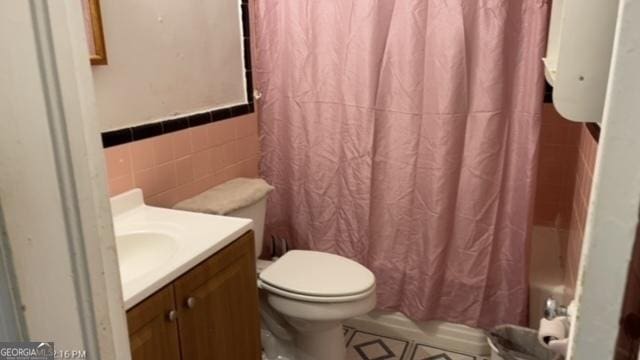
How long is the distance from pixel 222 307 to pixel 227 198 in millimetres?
507

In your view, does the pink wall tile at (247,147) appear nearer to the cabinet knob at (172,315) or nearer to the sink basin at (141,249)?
the sink basin at (141,249)

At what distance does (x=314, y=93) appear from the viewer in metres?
2.16

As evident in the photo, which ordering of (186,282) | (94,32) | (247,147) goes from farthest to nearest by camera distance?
(247,147)
(94,32)
(186,282)

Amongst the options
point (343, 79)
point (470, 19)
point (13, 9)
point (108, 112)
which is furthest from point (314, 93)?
point (13, 9)

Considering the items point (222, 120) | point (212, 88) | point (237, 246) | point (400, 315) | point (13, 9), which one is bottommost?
point (400, 315)

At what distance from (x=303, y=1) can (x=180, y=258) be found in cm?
126

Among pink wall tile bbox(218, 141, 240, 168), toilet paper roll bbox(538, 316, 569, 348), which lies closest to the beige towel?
pink wall tile bbox(218, 141, 240, 168)

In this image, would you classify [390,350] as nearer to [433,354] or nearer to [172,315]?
[433,354]

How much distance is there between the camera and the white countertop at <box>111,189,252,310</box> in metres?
1.20

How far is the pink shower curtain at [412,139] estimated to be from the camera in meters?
1.84

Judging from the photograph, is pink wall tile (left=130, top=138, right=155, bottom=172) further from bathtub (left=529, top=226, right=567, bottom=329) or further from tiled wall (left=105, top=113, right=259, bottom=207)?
bathtub (left=529, top=226, right=567, bottom=329)

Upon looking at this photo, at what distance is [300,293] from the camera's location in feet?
5.90

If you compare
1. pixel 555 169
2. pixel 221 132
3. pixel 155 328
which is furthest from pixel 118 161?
pixel 555 169

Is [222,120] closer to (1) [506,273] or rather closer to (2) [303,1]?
(2) [303,1]
